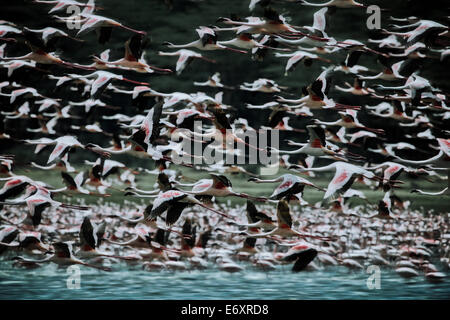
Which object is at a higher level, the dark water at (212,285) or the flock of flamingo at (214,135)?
the flock of flamingo at (214,135)

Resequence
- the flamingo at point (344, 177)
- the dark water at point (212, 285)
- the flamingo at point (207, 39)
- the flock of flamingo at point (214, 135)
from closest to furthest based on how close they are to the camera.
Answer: the flamingo at point (344, 177)
the flock of flamingo at point (214, 135)
the flamingo at point (207, 39)
the dark water at point (212, 285)

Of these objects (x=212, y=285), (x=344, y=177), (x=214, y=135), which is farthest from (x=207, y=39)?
(x=212, y=285)

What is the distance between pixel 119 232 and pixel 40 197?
18.5 ft

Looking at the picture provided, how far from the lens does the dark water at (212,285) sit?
10.3m

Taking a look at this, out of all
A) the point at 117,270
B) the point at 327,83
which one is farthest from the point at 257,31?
the point at 117,270

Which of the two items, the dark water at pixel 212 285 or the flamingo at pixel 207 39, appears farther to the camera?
the dark water at pixel 212 285

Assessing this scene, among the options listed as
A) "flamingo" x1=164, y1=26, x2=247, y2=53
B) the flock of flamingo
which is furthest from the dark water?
"flamingo" x1=164, y1=26, x2=247, y2=53

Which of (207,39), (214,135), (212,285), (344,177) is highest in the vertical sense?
(207,39)

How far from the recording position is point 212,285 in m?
11.3

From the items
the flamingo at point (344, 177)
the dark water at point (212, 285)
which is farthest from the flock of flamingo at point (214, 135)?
the dark water at point (212, 285)

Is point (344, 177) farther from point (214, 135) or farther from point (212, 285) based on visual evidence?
point (212, 285)

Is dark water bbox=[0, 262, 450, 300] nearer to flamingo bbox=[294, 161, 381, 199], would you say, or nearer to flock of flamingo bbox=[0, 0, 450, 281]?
flock of flamingo bbox=[0, 0, 450, 281]

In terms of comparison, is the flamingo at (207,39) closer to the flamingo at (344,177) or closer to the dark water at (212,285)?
the flamingo at (344,177)
